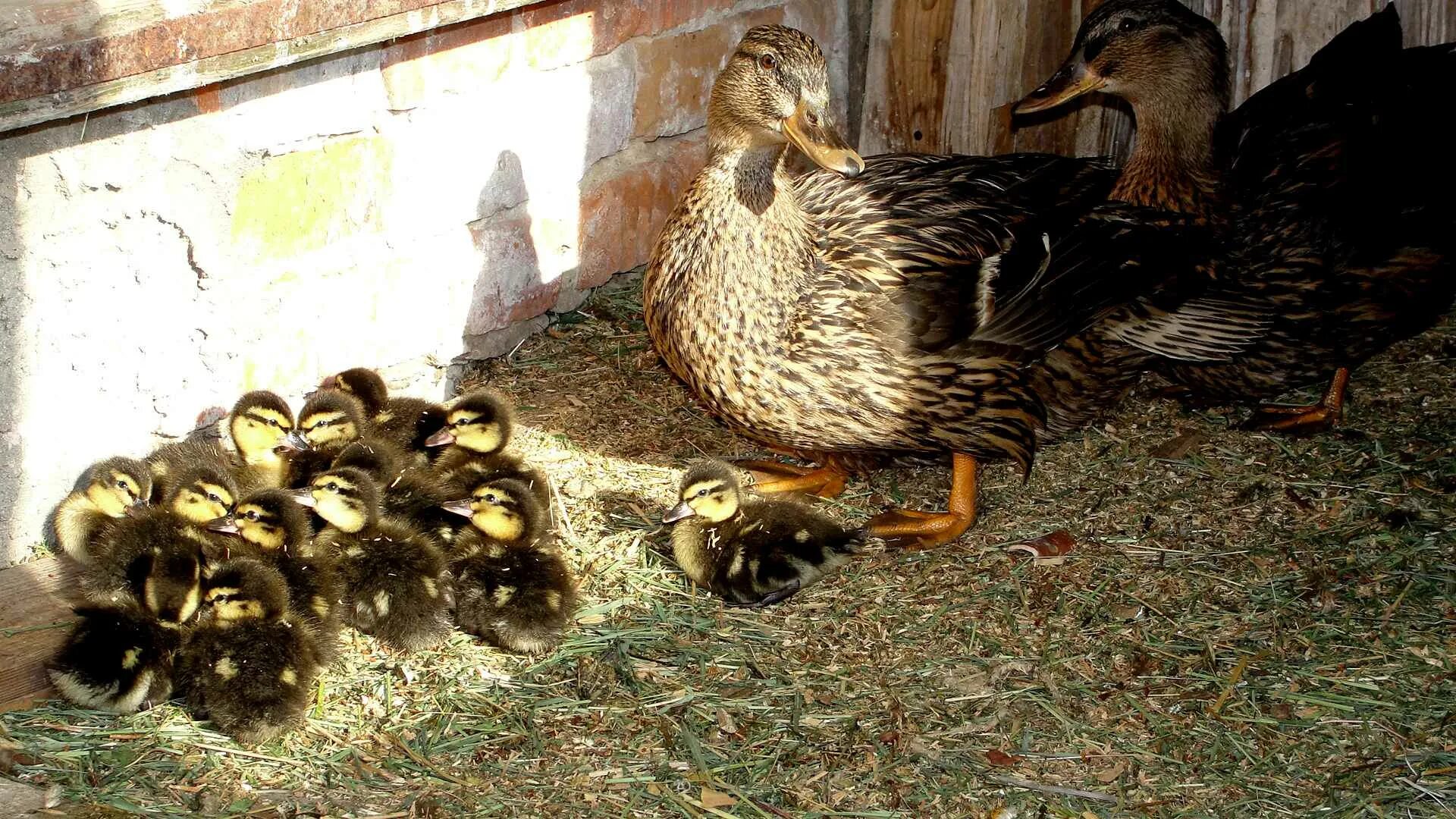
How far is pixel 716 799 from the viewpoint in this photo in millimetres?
3012

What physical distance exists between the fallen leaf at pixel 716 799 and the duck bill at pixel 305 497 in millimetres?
1235

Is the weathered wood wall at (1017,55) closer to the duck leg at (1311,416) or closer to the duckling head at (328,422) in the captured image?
the duck leg at (1311,416)

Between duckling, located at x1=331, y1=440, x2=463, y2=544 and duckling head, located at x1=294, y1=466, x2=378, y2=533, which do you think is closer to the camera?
duckling head, located at x1=294, y1=466, x2=378, y2=533

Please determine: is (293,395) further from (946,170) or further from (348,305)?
(946,170)

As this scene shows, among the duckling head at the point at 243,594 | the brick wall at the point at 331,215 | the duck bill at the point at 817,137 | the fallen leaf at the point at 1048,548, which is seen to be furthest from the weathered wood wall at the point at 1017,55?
the duckling head at the point at 243,594

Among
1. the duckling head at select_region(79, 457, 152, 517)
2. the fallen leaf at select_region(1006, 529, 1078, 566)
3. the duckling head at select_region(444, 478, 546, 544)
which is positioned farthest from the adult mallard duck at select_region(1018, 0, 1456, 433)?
the duckling head at select_region(79, 457, 152, 517)

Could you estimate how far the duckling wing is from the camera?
3.79 m

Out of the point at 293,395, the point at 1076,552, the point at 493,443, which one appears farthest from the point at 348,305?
the point at 1076,552

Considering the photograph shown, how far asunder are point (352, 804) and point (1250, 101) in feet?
11.9

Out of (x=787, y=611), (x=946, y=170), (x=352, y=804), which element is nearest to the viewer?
(x=352, y=804)

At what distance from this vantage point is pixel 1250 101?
466 centimetres

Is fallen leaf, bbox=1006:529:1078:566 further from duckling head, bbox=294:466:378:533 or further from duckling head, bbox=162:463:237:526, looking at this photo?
duckling head, bbox=162:463:237:526

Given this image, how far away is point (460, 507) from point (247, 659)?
70 cm

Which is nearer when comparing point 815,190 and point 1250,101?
point 815,190
